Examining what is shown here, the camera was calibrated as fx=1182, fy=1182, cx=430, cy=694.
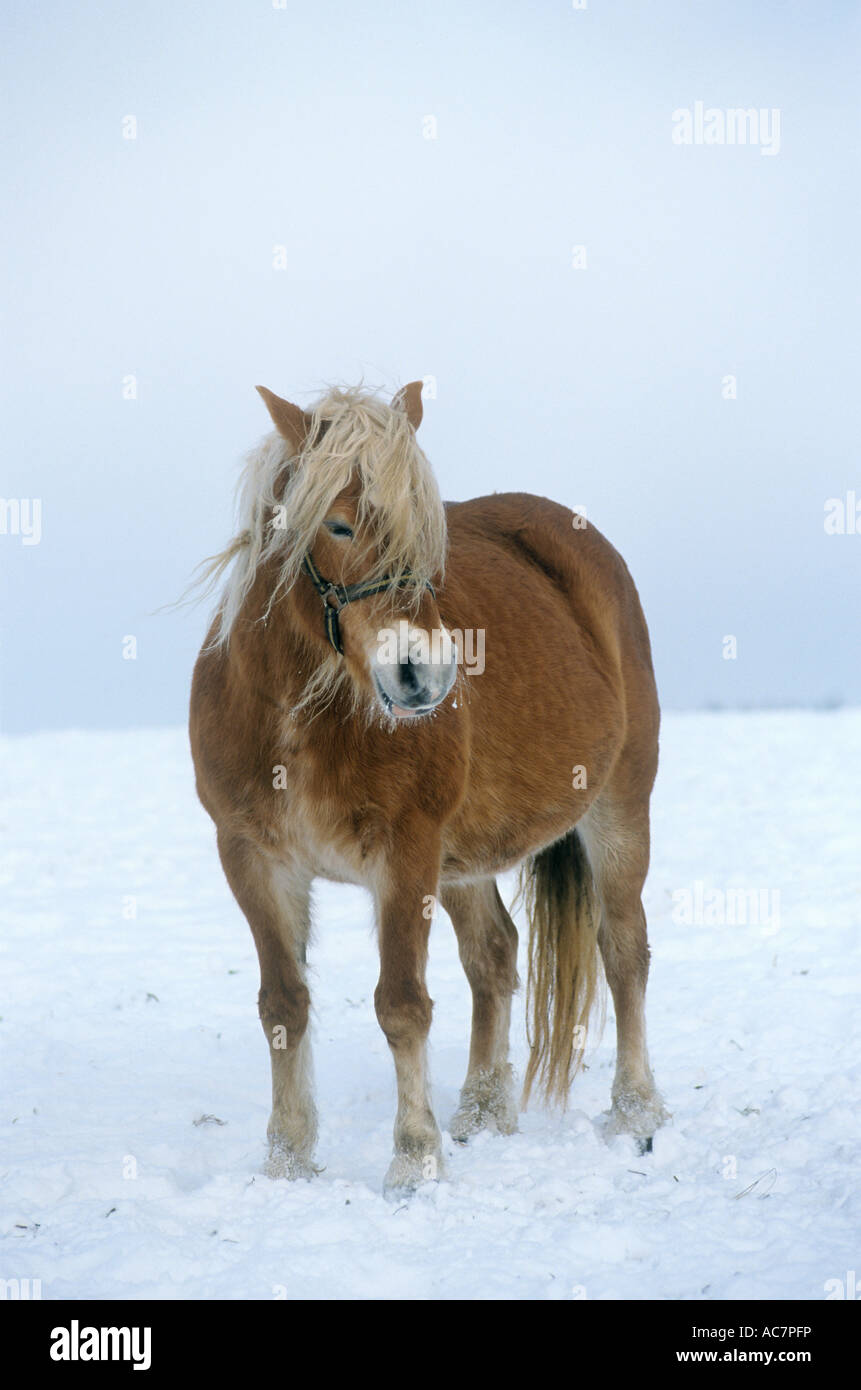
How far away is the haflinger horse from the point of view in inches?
143

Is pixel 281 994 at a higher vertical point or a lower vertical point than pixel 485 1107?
higher

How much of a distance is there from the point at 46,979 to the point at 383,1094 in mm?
2998

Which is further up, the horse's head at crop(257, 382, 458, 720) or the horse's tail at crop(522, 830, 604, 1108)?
the horse's head at crop(257, 382, 458, 720)

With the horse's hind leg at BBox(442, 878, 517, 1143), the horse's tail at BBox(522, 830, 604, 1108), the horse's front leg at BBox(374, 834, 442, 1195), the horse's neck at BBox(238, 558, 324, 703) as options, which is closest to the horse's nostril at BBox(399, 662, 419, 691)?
the horse's neck at BBox(238, 558, 324, 703)

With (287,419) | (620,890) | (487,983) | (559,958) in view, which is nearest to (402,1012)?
(487,983)

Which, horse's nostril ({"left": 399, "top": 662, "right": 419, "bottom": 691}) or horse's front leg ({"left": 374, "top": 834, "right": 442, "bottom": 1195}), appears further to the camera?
horse's front leg ({"left": 374, "top": 834, "right": 442, "bottom": 1195})

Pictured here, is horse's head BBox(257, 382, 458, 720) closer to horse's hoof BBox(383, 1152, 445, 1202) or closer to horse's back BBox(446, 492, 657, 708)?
horse's back BBox(446, 492, 657, 708)

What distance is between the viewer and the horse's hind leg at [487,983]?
5031 millimetres

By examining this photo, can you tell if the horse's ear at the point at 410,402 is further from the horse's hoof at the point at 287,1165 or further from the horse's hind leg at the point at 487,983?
the horse's hoof at the point at 287,1165

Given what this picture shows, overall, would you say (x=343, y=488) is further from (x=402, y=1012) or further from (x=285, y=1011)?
(x=285, y=1011)

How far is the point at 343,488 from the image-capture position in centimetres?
363

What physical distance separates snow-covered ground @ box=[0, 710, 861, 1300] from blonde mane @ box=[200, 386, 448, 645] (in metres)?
1.41

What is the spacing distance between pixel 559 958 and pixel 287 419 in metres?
2.85

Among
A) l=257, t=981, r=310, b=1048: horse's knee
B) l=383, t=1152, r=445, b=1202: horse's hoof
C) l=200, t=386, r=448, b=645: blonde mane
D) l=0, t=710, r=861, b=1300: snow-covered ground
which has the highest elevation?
l=200, t=386, r=448, b=645: blonde mane
